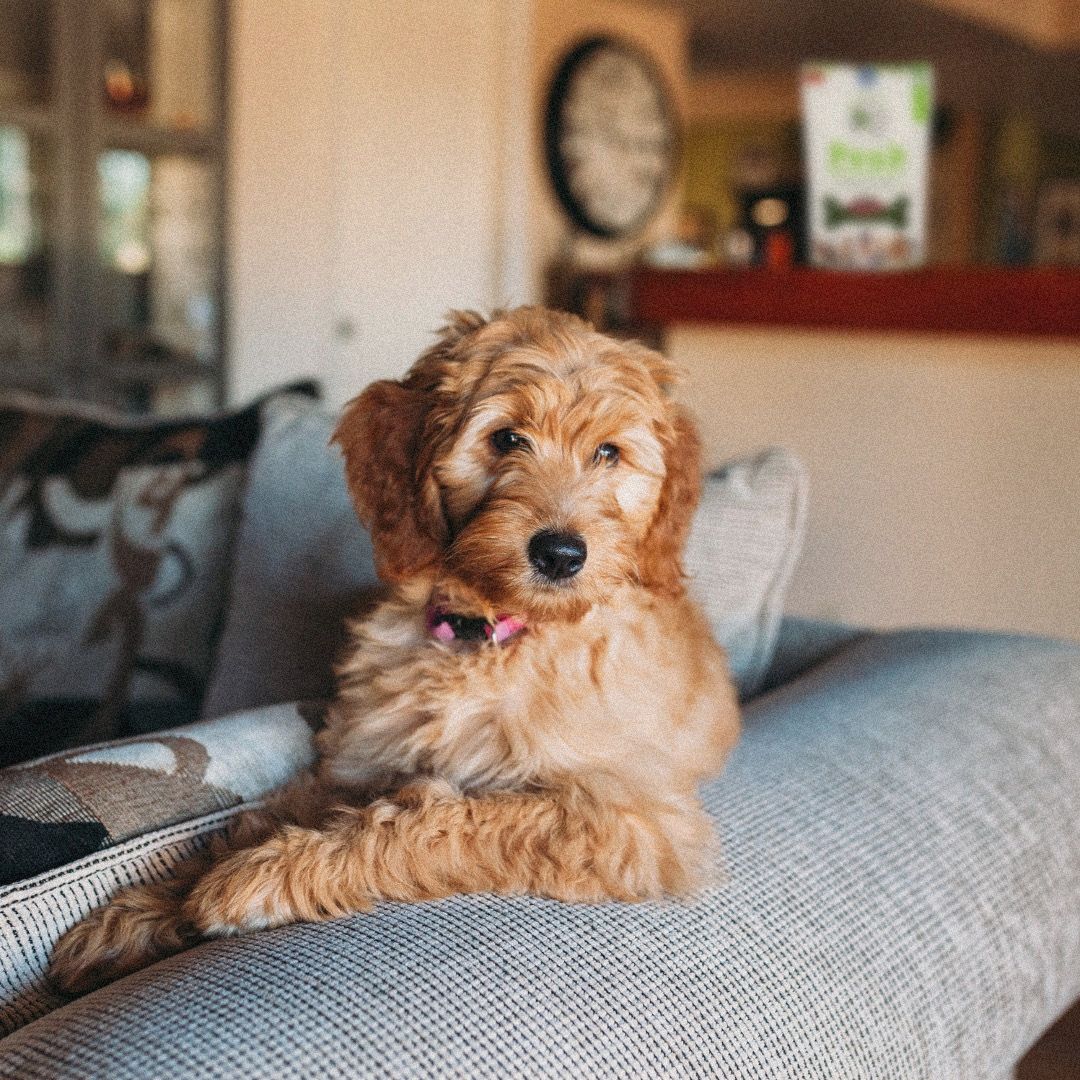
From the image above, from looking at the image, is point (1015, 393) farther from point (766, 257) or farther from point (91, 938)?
point (91, 938)

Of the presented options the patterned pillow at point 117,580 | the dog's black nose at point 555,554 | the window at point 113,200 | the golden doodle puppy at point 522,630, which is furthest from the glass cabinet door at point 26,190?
the dog's black nose at point 555,554

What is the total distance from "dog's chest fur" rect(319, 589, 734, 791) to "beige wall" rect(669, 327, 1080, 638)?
1.78m

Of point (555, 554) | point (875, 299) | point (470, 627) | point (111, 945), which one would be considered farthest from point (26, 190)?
point (111, 945)

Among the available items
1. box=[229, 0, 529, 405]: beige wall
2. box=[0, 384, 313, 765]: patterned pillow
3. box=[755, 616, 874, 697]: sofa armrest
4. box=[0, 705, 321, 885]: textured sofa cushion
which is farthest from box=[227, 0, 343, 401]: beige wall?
box=[0, 705, 321, 885]: textured sofa cushion

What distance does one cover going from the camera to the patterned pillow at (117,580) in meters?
2.51

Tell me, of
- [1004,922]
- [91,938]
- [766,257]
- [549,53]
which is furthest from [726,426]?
[549,53]

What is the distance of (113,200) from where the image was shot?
5129mm

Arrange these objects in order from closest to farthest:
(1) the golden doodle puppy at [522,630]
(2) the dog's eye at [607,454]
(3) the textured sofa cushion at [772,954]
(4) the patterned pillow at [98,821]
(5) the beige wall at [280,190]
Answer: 1. (3) the textured sofa cushion at [772,954]
2. (4) the patterned pillow at [98,821]
3. (1) the golden doodle puppy at [522,630]
4. (2) the dog's eye at [607,454]
5. (5) the beige wall at [280,190]

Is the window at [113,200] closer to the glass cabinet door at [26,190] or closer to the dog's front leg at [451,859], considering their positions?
the glass cabinet door at [26,190]

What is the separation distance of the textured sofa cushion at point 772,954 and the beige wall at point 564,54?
5438 mm

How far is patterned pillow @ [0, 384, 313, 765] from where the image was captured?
2.51m

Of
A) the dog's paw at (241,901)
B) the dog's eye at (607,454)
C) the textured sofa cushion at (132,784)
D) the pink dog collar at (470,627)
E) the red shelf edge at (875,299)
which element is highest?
the red shelf edge at (875,299)

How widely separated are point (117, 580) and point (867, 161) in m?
2.27

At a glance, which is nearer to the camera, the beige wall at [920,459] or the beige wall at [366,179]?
the beige wall at [920,459]
